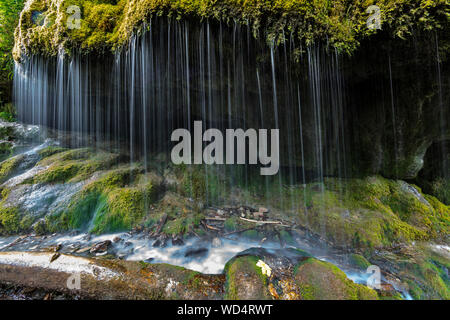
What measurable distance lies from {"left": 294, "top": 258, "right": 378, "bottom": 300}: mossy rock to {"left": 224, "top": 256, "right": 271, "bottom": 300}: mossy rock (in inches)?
18.4

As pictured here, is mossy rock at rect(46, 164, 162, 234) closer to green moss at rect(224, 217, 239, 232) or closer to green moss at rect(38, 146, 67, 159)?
green moss at rect(224, 217, 239, 232)

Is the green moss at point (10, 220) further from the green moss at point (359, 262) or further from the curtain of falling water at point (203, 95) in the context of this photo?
Answer: the green moss at point (359, 262)

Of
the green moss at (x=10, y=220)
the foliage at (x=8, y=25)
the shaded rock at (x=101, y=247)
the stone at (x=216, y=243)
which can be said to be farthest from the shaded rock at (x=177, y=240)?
the foliage at (x=8, y=25)

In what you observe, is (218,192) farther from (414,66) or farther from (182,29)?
(414,66)

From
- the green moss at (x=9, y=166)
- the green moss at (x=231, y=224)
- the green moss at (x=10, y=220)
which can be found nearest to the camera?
the green moss at (x=10, y=220)

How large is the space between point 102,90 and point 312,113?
683cm

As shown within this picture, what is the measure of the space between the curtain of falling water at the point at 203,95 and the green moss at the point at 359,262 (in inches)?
66.4

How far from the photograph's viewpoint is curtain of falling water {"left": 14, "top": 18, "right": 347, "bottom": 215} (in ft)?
12.5

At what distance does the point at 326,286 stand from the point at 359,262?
64.7 inches

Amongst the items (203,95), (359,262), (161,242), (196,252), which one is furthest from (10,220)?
(359,262)

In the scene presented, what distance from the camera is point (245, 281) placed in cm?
189

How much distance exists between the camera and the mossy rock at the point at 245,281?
5.71 ft

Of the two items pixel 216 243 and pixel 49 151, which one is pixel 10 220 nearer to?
pixel 49 151
